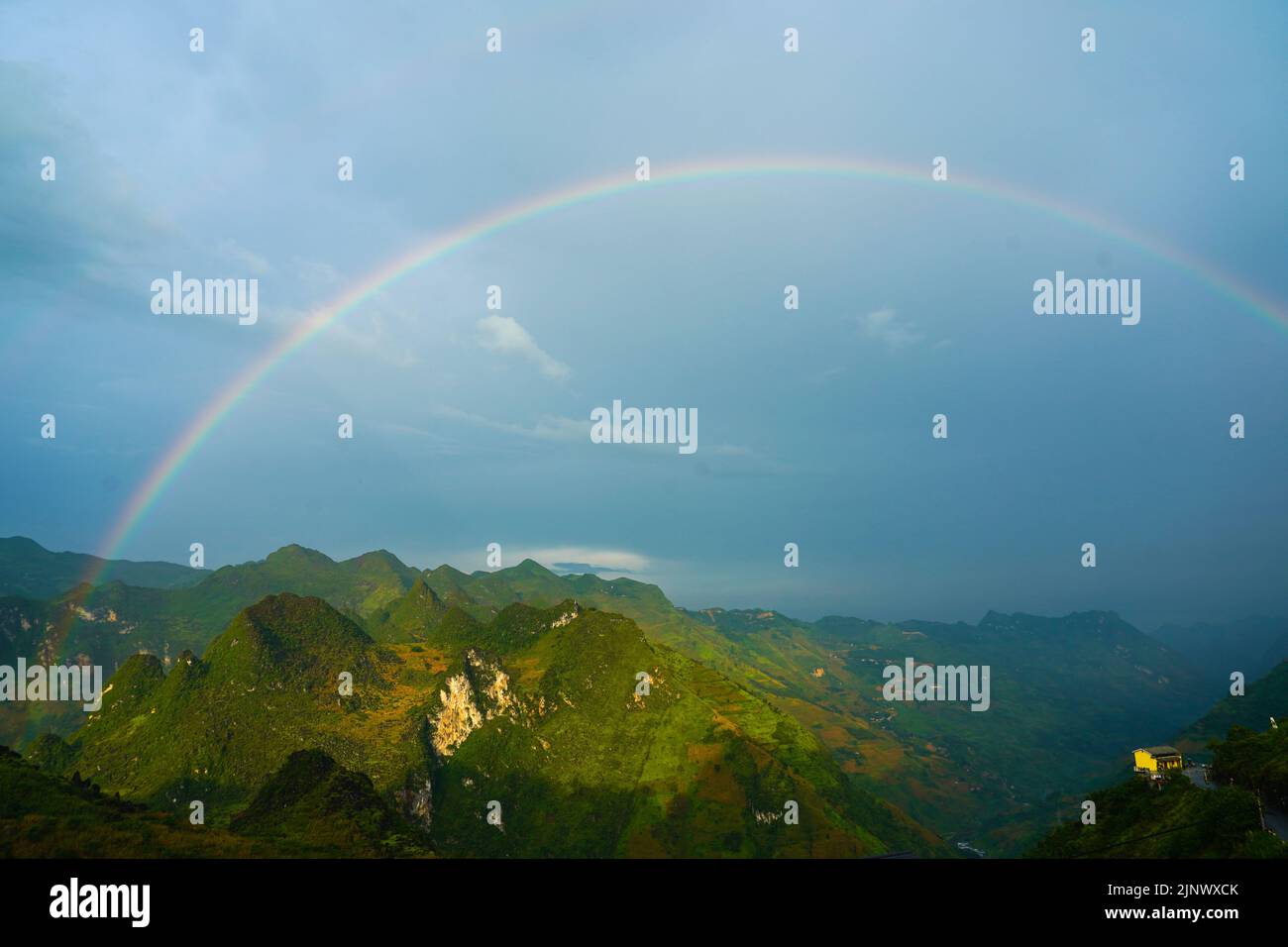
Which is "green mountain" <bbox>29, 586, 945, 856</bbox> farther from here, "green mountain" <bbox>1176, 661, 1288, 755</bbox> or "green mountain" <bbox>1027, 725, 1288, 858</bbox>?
"green mountain" <bbox>1176, 661, 1288, 755</bbox>

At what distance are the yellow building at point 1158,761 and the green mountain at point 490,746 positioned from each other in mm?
58886

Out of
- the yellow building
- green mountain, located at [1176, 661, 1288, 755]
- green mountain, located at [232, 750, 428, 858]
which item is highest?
the yellow building

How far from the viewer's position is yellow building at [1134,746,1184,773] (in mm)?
69875

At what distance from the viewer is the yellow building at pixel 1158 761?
229ft

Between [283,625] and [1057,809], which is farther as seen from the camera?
[1057,809]

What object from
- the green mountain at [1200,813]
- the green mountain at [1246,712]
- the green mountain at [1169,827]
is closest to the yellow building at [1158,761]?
the green mountain at [1200,813]

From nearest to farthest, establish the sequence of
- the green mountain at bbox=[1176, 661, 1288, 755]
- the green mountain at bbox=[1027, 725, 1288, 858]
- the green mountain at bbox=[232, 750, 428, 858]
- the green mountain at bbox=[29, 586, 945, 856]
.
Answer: the green mountain at bbox=[1027, 725, 1288, 858] < the green mountain at bbox=[232, 750, 428, 858] < the green mountain at bbox=[29, 586, 945, 856] < the green mountain at bbox=[1176, 661, 1288, 755]

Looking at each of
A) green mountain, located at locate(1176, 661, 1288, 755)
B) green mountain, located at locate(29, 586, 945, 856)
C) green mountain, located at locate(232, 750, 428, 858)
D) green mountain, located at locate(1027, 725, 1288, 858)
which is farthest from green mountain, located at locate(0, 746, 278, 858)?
green mountain, located at locate(1176, 661, 1288, 755)

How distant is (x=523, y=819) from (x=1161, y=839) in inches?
4579

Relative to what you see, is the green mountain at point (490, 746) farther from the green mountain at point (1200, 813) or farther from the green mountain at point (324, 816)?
the green mountain at point (1200, 813)

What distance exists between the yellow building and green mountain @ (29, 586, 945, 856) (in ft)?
193

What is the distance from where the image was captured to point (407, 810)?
11481 cm
